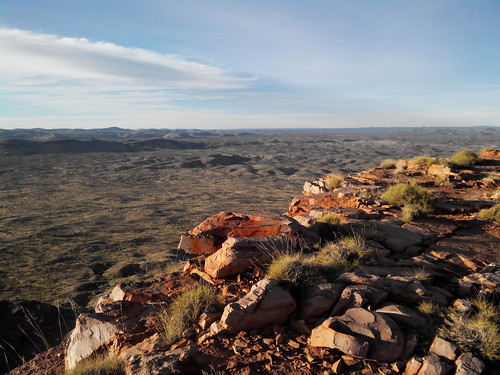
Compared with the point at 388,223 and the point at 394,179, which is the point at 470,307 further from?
the point at 394,179

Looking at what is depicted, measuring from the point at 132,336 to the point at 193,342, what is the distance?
1043 millimetres

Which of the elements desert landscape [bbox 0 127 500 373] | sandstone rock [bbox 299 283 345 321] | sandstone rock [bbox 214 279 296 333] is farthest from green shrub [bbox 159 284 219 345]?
desert landscape [bbox 0 127 500 373]

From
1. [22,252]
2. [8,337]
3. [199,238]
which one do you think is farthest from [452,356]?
[22,252]

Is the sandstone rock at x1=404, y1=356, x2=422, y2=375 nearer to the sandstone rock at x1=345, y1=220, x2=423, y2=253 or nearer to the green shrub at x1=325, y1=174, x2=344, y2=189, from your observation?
the sandstone rock at x1=345, y1=220, x2=423, y2=253

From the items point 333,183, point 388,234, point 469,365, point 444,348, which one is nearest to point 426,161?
point 333,183

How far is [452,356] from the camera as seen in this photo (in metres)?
3.36

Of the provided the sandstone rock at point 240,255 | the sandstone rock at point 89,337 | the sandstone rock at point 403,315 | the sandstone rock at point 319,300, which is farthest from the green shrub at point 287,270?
the sandstone rock at point 89,337

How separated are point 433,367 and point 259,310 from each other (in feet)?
6.41

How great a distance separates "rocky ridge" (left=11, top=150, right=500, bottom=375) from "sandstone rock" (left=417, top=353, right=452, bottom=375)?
0.01 metres

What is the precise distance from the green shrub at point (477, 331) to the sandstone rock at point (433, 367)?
13.7 inches

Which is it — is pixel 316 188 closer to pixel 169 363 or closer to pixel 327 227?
pixel 327 227

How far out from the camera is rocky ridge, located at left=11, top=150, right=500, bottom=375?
349cm

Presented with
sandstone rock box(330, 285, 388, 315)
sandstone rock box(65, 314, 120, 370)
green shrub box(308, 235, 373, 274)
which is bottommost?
sandstone rock box(65, 314, 120, 370)

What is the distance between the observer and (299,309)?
14.0 feet
